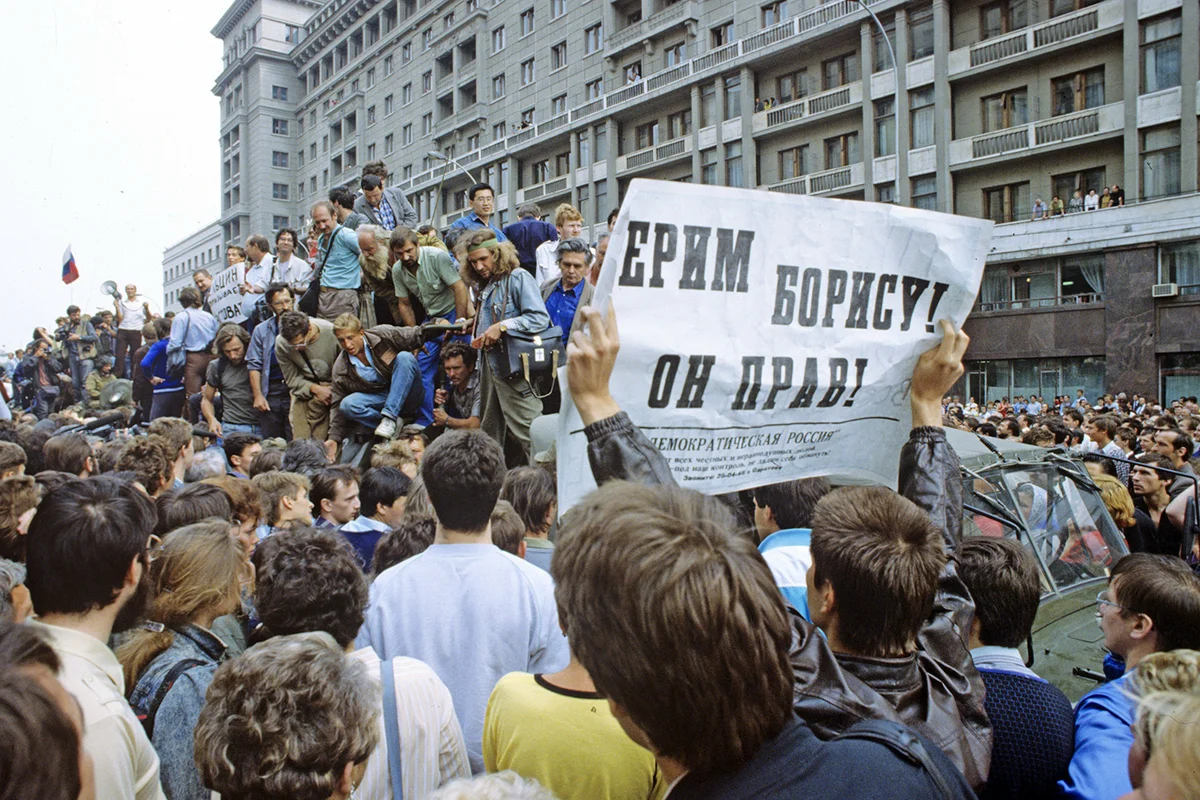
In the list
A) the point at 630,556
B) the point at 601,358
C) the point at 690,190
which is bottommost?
the point at 630,556

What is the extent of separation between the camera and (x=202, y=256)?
299 ft

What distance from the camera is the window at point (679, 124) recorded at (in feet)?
133

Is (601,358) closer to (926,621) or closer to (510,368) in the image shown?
(926,621)

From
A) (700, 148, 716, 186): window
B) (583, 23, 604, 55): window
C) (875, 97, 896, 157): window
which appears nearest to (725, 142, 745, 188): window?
(700, 148, 716, 186): window

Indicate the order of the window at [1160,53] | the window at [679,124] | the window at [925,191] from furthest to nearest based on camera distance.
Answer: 1. the window at [679,124]
2. the window at [925,191]
3. the window at [1160,53]

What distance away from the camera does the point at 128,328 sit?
15.5m

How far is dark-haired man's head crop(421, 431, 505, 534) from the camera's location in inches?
114

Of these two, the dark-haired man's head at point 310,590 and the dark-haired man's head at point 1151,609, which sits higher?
the dark-haired man's head at point 310,590

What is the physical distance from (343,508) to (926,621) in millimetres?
3546

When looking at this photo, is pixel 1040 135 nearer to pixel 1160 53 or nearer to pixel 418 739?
pixel 1160 53

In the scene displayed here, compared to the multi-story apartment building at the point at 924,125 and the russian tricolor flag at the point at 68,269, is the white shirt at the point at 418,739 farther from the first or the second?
the russian tricolor flag at the point at 68,269

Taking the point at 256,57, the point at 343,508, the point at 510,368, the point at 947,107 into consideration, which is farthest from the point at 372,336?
the point at 256,57

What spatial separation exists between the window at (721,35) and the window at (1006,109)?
12406 mm

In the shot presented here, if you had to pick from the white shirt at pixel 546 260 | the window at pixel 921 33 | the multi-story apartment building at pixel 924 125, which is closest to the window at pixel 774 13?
the multi-story apartment building at pixel 924 125
